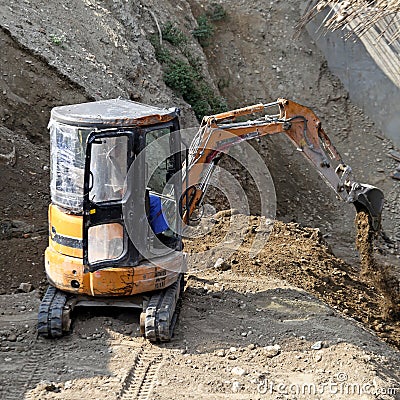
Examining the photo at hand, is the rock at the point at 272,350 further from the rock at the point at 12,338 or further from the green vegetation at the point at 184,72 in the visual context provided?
the green vegetation at the point at 184,72

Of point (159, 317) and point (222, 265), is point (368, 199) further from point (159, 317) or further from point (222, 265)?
point (159, 317)

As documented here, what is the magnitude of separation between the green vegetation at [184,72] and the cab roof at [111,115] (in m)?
5.90

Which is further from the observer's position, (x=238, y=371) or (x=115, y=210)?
(x=115, y=210)

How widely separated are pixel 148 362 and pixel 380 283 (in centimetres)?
424

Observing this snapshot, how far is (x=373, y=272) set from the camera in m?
10.8

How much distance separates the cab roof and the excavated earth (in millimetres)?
2295

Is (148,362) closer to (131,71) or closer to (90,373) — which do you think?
(90,373)

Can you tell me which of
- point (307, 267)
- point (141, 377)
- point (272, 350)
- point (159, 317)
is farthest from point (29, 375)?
point (307, 267)

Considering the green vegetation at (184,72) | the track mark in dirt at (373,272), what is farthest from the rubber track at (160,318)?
the green vegetation at (184,72)

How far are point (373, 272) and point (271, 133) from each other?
2951 mm

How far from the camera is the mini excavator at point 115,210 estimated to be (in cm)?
785

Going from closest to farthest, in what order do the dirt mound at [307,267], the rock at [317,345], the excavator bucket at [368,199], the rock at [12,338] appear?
the rock at [317,345] → the rock at [12,338] → the excavator bucket at [368,199] → the dirt mound at [307,267]

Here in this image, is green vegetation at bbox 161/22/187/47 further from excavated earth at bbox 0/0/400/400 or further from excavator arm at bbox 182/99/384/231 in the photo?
excavator arm at bbox 182/99/384/231

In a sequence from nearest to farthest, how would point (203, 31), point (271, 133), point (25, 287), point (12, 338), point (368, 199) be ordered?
point (12, 338), point (271, 133), point (25, 287), point (368, 199), point (203, 31)
